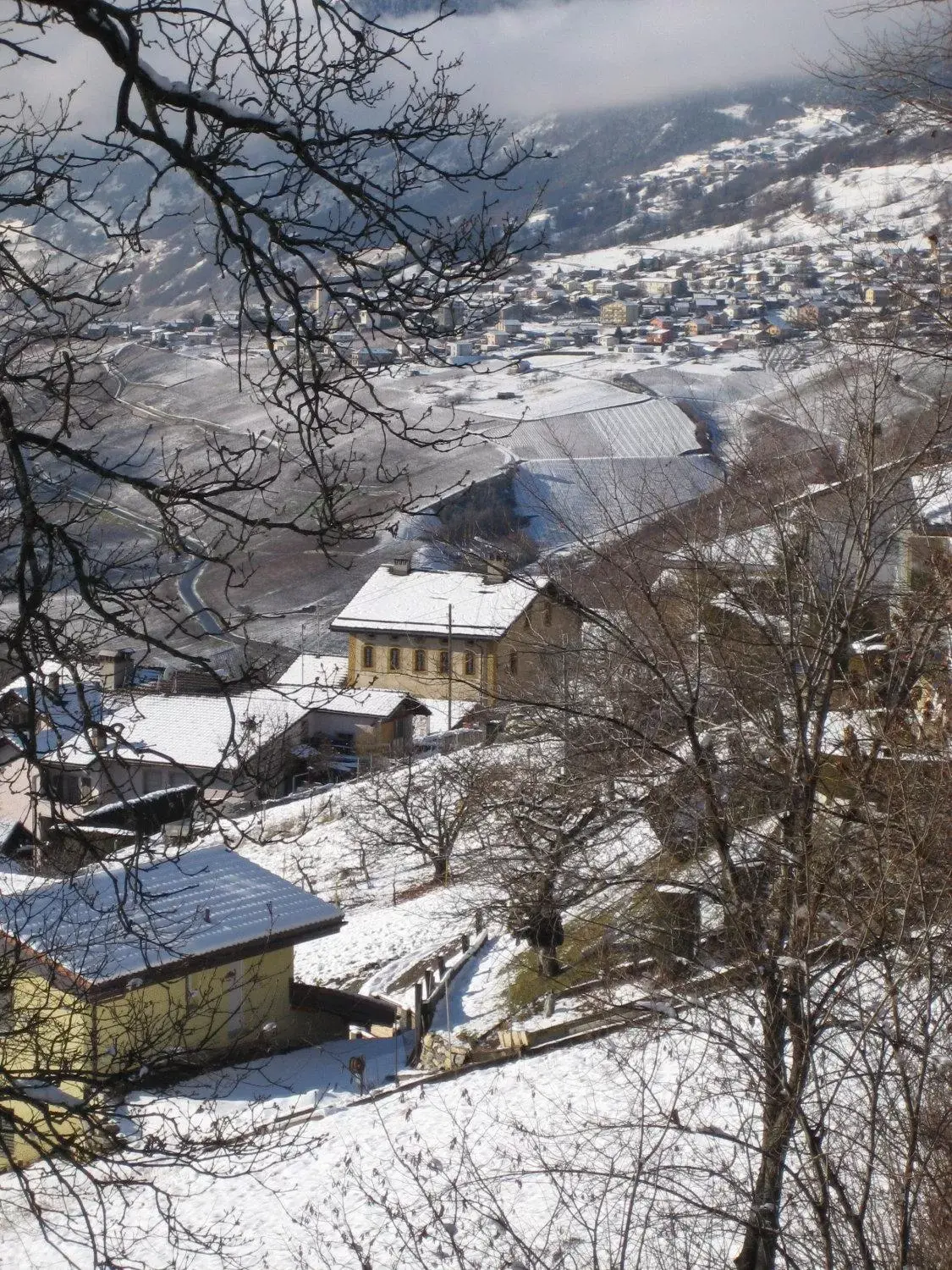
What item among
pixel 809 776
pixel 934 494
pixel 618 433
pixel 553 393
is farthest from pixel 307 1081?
pixel 553 393

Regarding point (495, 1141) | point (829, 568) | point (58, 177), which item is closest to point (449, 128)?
point (58, 177)

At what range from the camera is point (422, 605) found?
97.8ft

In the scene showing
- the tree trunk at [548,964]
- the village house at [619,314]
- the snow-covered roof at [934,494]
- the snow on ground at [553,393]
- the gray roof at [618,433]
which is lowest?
the tree trunk at [548,964]

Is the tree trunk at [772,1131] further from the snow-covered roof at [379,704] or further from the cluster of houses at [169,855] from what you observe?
the snow-covered roof at [379,704]

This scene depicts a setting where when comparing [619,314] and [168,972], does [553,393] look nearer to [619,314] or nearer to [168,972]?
[619,314]

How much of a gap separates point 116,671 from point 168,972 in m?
2.47

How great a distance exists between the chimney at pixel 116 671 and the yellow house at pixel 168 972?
2.03 feet

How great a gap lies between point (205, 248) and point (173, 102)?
19.8 inches

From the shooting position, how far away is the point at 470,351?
923 cm

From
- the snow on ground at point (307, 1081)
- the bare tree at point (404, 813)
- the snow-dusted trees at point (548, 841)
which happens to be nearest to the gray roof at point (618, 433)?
the bare tree at point (404, 813)

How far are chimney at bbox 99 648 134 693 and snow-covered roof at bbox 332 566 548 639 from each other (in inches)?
816

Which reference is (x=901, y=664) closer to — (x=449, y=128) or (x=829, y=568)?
(x=829, y=568)

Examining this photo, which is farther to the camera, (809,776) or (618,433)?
(618,433)

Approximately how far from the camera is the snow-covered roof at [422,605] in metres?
26.6
